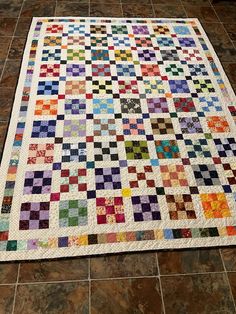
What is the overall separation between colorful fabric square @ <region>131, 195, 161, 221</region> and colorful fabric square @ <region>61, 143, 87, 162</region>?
1.39ft

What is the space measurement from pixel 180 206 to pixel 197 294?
1.53ft

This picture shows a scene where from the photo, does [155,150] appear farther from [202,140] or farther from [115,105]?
[115,105]

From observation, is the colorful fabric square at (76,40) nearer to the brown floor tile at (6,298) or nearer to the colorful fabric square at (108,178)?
the colorful fabric square at (108,178)

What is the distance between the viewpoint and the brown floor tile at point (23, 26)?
114 inches

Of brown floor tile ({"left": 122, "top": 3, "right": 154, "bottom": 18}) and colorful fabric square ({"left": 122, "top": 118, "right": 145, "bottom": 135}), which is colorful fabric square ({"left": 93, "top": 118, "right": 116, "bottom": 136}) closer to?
colorful fabric square ({"left": 122, "top": 118, "right": 145, "bottom": 135})

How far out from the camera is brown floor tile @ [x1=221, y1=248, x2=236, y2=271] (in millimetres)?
1646

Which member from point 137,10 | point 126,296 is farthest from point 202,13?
point 126,296

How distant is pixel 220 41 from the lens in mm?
2982

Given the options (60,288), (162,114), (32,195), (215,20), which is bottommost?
(60,288)

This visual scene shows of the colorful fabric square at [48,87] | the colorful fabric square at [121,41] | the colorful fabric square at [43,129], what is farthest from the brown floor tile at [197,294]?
the colorful fabric square at [121,41]

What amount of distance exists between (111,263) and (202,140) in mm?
1019

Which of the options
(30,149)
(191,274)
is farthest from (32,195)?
(191,274)

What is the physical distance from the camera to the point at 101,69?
2590 millimetres

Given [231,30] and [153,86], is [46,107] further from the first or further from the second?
Result: [231,30]
